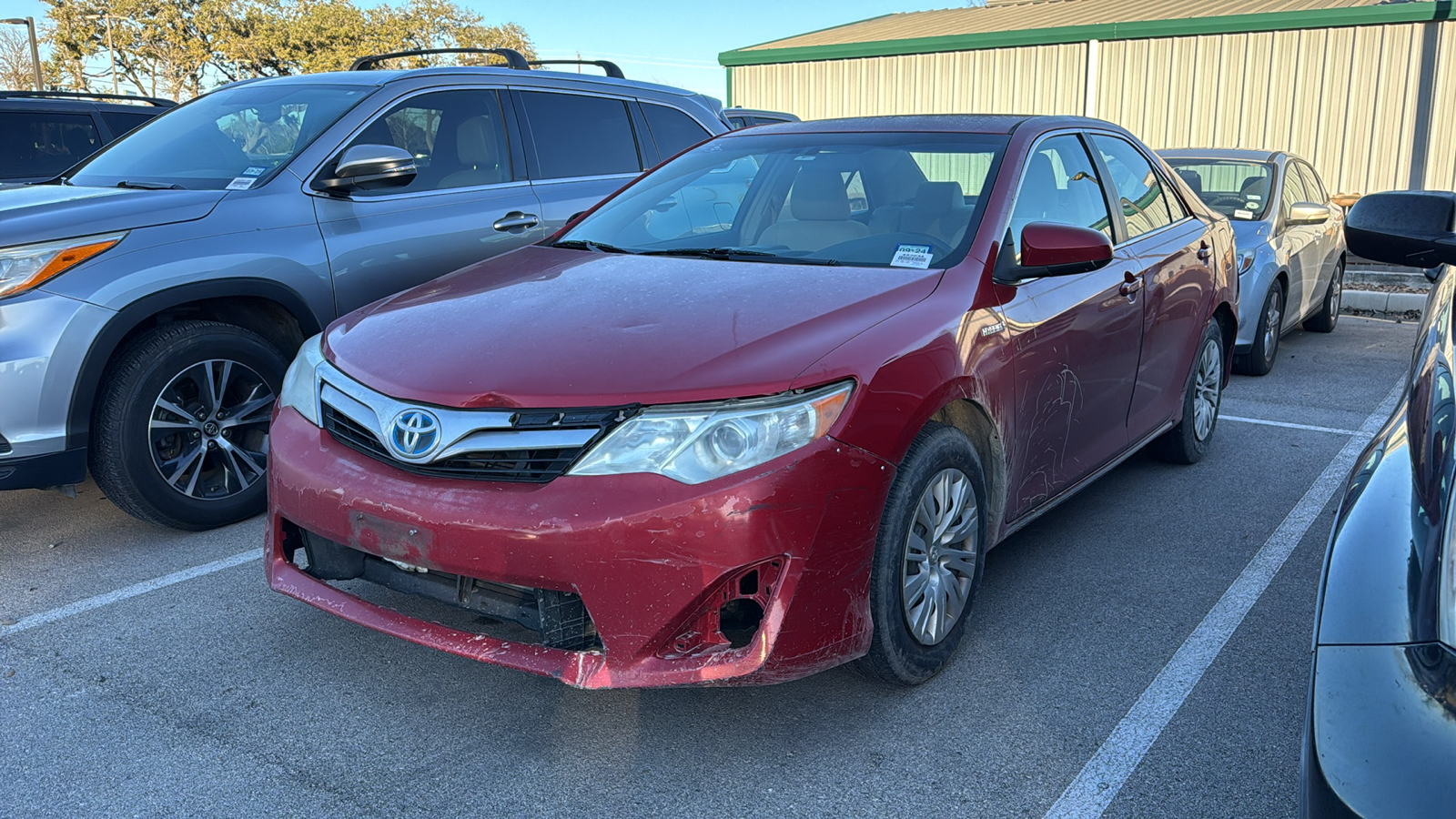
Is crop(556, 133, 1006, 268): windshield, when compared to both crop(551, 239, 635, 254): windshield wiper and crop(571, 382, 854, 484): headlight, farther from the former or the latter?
crop(571, 382, 854, 484): headlight

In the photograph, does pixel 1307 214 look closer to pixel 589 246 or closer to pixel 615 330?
pixel 589 246

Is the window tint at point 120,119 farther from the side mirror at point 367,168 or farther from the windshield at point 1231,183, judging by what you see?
the windshield at point 1231,183

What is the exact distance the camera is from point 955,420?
3135 millimetres

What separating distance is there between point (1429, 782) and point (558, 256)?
3032mm

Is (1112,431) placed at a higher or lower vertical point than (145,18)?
lower

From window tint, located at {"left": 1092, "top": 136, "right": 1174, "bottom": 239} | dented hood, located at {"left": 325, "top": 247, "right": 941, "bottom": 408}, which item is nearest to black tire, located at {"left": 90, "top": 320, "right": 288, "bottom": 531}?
dented hood, located at {"left": 325, "top": 247, "right": 941, "bottom": 408}

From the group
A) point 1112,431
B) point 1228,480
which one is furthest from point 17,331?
point 1228,480

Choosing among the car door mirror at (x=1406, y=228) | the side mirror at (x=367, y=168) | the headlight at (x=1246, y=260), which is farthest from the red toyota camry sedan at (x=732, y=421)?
the headlight at (x=1246, y=260)

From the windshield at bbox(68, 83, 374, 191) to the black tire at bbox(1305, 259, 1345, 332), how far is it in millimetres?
7821

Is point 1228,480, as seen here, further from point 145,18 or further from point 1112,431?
point 145,18

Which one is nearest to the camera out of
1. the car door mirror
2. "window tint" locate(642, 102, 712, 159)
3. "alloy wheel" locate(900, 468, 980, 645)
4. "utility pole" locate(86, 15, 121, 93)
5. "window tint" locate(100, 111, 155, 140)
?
the car door mirror

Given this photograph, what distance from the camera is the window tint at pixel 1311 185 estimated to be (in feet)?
28.2

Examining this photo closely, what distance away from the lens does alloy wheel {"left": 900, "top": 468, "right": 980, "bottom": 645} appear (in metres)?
2.92

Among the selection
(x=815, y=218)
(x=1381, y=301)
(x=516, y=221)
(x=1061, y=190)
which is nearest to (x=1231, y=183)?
(x=1381, y=301)
